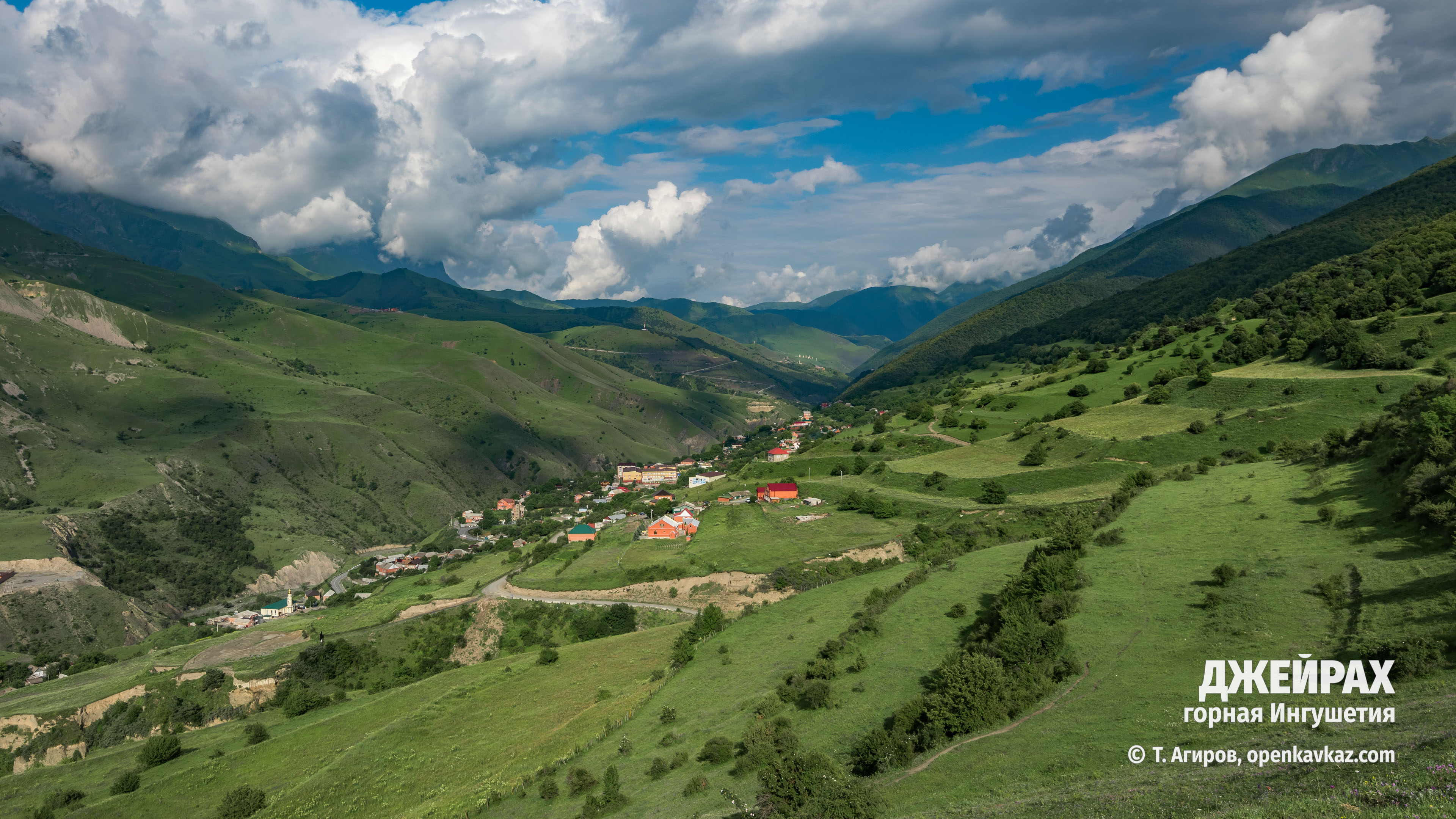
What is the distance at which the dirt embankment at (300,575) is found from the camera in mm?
164375

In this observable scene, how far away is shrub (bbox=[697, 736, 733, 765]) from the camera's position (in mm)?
33025

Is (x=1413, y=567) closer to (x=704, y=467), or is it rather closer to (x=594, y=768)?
(x=594, y=768)

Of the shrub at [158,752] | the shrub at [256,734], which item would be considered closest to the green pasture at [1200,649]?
the shrub at [256,734]

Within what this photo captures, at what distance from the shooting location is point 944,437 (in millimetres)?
109250

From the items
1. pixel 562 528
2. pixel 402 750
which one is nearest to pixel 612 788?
pixel 402 750

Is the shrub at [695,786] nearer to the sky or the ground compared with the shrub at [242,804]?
nearer to the sky

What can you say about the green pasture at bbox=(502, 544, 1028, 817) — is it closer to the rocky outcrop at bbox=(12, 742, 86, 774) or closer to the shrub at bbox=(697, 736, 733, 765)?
the shrub at bbox=(697, 736, 733, 765)

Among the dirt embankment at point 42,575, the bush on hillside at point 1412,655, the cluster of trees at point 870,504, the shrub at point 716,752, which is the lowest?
the shrub at point 716,752

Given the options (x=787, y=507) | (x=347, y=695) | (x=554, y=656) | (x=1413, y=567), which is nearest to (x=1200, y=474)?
(x=1413, y=567)

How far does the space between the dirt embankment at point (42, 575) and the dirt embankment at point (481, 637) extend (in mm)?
109488

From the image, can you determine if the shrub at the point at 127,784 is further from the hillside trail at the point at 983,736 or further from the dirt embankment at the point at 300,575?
the dirt embankment at the point at 300,575

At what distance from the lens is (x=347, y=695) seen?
231 feet

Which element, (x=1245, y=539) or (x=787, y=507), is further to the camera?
(x=787, y=507)

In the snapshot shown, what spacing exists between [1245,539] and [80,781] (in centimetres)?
8174
